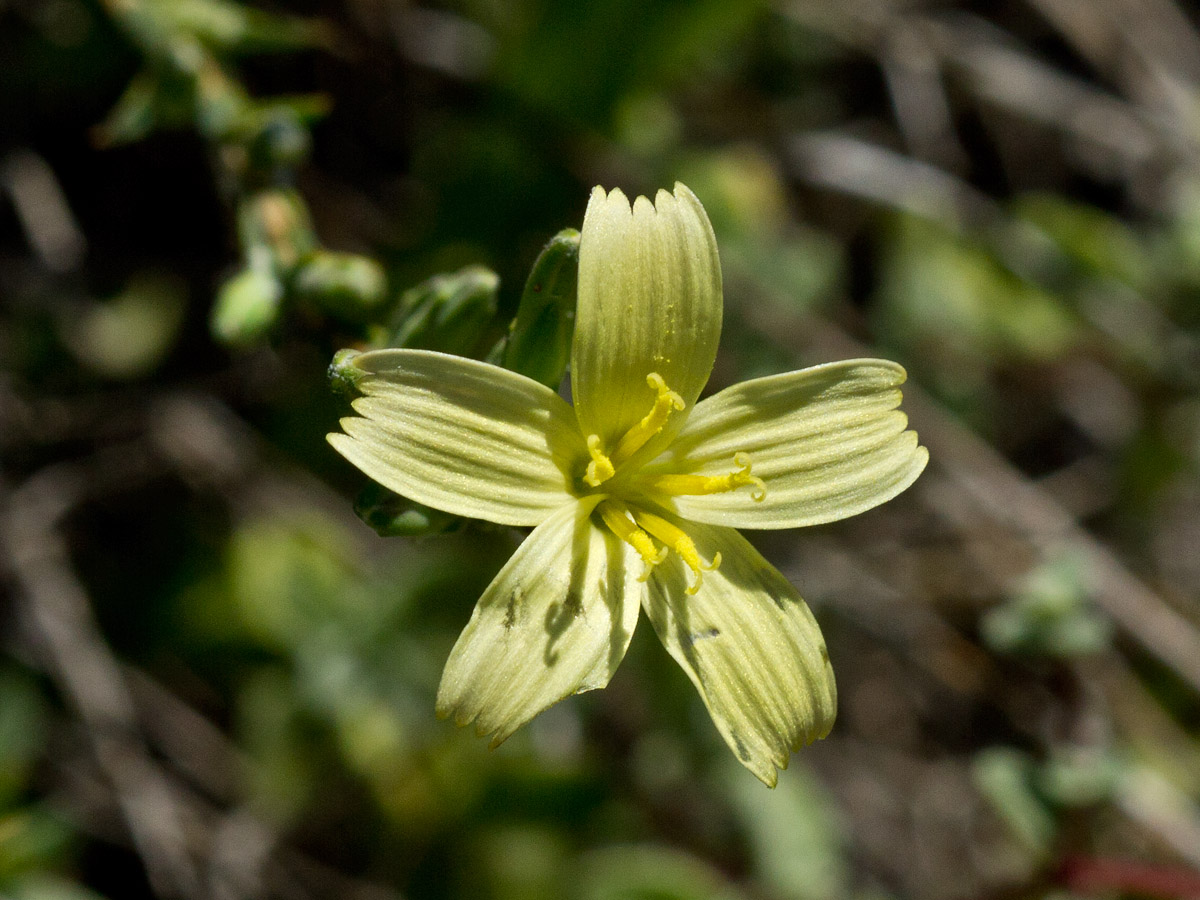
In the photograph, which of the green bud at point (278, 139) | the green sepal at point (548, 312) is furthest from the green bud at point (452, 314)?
the green bud at point (278, 139)

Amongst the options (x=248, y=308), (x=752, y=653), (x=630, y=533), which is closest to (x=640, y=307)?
(x=630, y=533)

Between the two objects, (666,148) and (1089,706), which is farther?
(666,148)

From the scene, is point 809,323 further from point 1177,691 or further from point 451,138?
point 1177,691

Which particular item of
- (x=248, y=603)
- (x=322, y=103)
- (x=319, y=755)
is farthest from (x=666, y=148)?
(x=319, y=755)

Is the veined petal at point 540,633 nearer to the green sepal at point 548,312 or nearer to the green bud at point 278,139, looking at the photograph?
the green sepal at point 548,312

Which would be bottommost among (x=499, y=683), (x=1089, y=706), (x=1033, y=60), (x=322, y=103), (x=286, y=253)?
(x=1089, y=706)

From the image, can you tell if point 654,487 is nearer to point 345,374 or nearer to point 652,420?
point 652,420
